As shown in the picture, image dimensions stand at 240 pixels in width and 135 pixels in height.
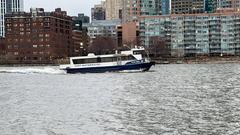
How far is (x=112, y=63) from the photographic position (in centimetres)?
10888

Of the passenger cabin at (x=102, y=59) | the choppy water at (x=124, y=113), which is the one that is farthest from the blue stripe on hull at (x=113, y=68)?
the choppy water at (x=124, y=113)

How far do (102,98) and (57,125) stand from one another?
18294mm

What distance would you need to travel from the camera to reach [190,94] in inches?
2211

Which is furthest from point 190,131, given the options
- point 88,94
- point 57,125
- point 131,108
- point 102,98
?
point 88,94

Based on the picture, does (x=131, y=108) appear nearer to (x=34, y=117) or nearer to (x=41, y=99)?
(x=34, y=117)

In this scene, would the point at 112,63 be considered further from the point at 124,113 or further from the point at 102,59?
the point at 124,113

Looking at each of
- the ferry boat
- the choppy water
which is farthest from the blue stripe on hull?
the choppy water

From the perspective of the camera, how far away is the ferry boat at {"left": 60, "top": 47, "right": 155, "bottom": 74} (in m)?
108

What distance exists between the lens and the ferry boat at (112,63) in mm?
107625

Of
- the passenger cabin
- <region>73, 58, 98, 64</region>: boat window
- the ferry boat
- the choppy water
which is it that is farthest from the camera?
<region>73, 58, 98, 64</region>: boat window

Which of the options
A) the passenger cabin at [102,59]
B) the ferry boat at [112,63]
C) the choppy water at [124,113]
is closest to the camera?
the choppy water at [124,113]

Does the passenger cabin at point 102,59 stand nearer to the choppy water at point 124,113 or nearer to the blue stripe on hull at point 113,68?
the blue stripe on hull at point 113,68

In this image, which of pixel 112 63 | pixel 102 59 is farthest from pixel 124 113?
pixel 102 59

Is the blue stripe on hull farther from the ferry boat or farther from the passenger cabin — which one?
the passenger cabin
